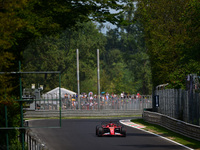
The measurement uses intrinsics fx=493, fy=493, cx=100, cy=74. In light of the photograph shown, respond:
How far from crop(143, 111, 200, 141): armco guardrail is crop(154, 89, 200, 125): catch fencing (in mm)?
336

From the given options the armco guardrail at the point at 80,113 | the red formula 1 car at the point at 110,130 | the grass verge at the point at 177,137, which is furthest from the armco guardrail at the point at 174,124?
the armco guardrail at the point at 80,113

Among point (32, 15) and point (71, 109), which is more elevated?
point (32, 15)

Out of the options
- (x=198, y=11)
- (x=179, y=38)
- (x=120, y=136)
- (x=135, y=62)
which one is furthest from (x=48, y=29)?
(x=135, y=62)

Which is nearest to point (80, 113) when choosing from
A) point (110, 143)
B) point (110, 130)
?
point (110, 130)

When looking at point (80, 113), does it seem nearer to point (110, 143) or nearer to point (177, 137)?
point (177, 137)

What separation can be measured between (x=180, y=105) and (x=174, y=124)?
1.21 metres

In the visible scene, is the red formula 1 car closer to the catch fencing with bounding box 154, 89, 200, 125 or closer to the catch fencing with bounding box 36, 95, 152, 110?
the catch fencing with bounding box 154, 89, 200, 125

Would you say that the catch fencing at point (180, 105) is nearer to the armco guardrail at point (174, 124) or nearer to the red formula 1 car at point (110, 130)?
the armco guardrail at point (174, 124)

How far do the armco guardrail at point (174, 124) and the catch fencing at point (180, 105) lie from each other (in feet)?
1.10

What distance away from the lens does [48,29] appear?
17266 millimetres

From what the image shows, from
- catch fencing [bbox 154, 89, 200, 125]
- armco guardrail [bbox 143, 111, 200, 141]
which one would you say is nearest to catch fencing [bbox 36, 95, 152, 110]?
armco guardrail [bbox 143, 111, 200, 141]

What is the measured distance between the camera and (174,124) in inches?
1000

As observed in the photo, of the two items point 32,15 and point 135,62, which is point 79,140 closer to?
point 32,15

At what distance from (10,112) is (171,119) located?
1347 centimetres
